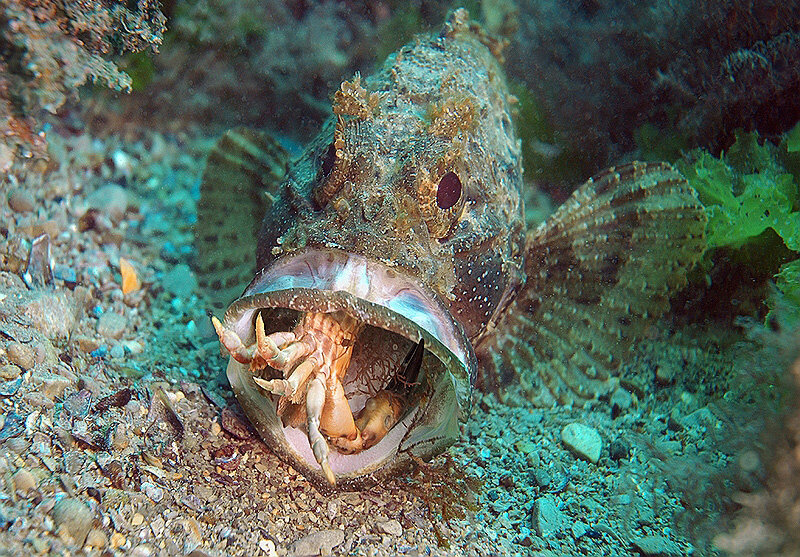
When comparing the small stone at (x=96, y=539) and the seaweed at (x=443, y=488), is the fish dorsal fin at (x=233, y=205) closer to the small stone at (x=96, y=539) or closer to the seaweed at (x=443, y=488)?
the seaweed at (x=443, y=488)

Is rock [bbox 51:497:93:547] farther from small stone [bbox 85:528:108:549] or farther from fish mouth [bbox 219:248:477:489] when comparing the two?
fish mouth [bbox 219:248:477:489]

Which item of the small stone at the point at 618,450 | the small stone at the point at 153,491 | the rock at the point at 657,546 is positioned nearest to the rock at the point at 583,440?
the small stone at the point at 618,450

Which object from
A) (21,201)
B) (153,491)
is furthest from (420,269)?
(21,201)

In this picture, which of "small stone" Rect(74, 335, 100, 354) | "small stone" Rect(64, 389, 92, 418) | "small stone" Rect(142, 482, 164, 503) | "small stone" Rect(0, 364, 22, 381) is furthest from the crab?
"small stone" Rect(74, 335, 100, 354)

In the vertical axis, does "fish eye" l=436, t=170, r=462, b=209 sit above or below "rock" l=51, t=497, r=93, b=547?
above

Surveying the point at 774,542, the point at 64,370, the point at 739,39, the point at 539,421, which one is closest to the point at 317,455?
the point at 64,370

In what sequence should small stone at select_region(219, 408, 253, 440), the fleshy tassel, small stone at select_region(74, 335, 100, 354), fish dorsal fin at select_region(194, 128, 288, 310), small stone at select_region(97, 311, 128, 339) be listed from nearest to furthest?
1. small stone at select_region(219, 408, 253, 440)
2. small stone at select_region(74, 335, 100, 354)
3. small stone at select_region(97, 311, 128, 339)
4. the fleshy tassel
5. fish dorsal fin at select_region(194, 128, 288, 310)
